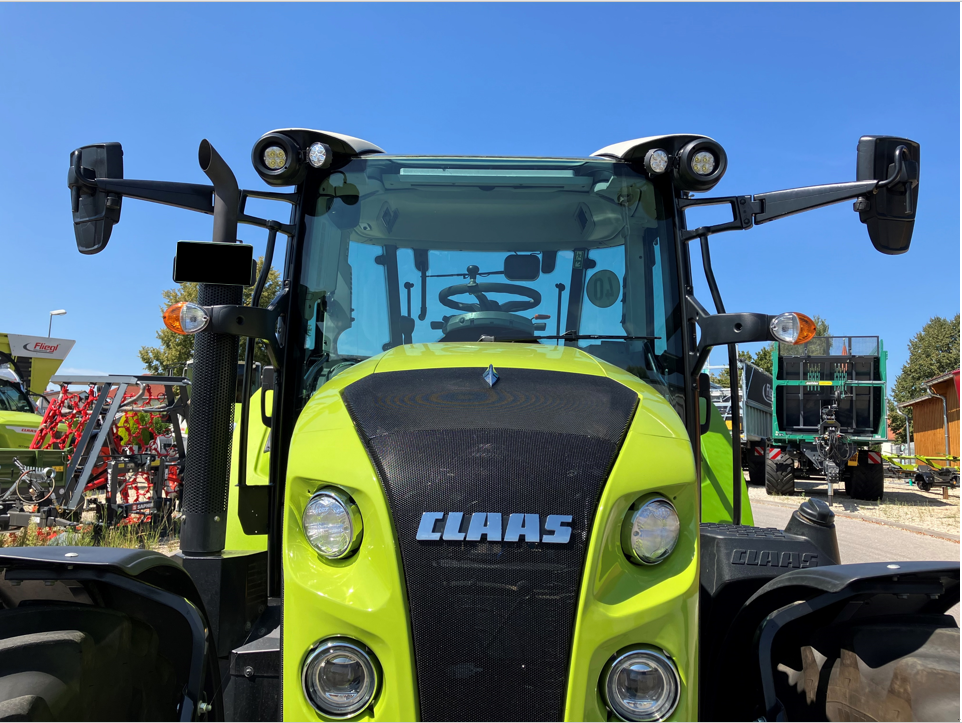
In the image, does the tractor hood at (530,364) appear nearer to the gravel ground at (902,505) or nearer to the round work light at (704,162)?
the round work light at (704,162)

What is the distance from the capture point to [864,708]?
2225 mm

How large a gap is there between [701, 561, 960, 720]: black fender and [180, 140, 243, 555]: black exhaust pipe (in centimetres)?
187

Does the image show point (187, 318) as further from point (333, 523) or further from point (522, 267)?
point (522, 267)

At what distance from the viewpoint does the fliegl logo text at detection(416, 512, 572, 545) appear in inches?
77.4

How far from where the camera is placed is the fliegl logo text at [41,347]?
23.9 m

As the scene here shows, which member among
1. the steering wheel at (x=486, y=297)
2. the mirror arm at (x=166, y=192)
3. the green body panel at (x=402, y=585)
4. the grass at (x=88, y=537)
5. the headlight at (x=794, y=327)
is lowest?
the grass at (x=88, y=537)

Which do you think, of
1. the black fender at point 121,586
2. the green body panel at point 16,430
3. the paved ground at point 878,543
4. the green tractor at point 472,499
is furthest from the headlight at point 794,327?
the green body panel at point 16,430

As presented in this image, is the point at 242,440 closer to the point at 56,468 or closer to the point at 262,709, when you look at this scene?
the point at 262,709

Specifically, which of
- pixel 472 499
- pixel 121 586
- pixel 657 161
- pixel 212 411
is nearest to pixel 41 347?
pixel 212 411

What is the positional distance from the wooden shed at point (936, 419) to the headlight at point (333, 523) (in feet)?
109

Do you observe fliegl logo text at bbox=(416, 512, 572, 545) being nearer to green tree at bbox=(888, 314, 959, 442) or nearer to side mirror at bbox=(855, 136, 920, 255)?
side mirror at bbox=(855, 136, 920, 255)

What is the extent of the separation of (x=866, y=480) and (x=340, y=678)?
1914cm

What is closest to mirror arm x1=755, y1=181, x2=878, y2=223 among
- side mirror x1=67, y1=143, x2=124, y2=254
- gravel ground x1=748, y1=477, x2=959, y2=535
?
side mirror x1=67, y1=143, x2=124, y2=254

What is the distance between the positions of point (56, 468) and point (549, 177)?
10.1 meters
